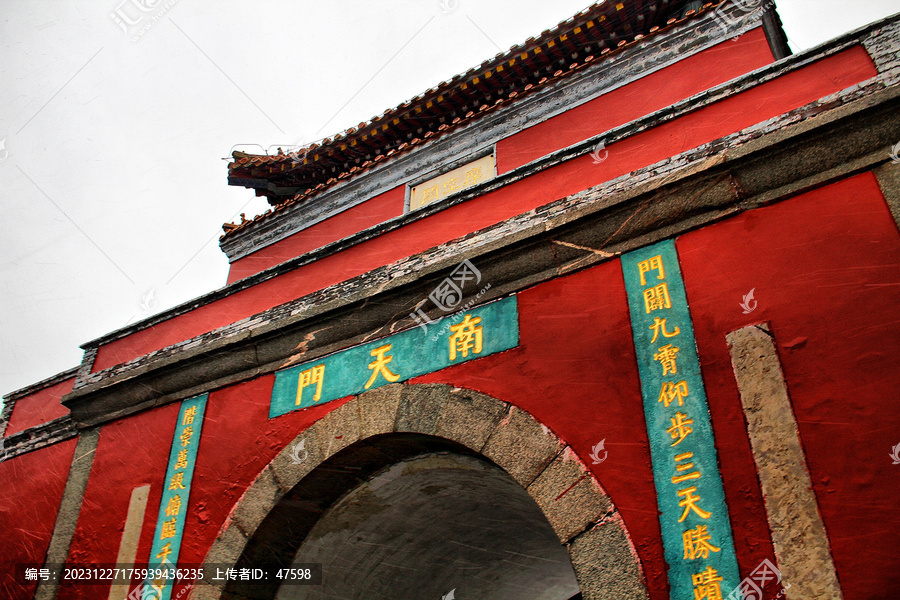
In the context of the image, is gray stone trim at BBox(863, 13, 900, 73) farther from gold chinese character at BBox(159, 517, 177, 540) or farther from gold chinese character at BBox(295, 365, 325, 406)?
gold chinese character at BBox(159, 517, 177, 540)

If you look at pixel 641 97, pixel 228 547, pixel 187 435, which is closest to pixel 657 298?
pixel 641 97

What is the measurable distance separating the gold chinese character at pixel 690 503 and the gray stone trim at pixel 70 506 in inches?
178

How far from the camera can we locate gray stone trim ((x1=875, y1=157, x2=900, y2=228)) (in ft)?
11.3

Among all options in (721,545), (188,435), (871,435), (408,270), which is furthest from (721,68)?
(188,435)

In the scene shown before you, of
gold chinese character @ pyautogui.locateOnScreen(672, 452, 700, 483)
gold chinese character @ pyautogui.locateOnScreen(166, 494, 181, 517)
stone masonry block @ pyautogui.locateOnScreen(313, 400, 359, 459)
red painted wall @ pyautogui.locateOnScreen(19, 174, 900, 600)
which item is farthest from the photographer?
gold chinese character @ pyautogui.locateOnScreen(166, 494, 181, 517)

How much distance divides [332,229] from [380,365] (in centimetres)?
279

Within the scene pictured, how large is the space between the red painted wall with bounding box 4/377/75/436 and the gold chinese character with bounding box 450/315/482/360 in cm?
395

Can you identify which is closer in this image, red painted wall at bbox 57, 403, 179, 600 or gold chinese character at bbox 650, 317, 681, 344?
gold chinese character at bbox 650, 317, 681, 344

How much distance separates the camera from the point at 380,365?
4.80 m

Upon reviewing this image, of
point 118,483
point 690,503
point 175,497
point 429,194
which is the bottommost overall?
point 690,503

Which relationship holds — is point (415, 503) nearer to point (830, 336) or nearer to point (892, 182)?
point (830, 336)
